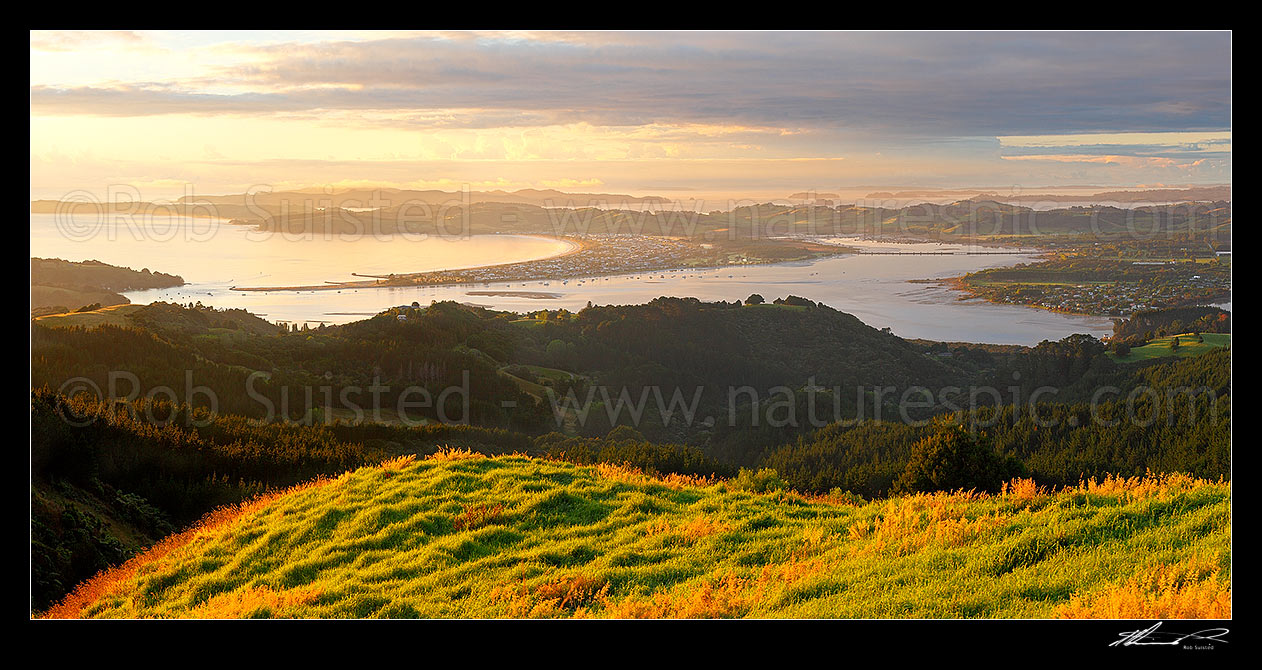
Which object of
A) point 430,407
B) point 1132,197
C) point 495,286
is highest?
point 1132,197

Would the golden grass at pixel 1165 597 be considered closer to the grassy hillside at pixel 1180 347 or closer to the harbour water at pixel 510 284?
the grassy hillside at pixel 1180 347

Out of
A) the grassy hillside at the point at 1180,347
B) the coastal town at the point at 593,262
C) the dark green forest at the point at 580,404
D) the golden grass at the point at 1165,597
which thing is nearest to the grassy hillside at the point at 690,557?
the golden grass at the point at 1165,597

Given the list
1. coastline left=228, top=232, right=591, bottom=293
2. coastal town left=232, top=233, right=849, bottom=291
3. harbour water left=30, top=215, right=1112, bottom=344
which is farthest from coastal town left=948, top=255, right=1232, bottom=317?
coastline left=228, top=232, right=591, bottom=293

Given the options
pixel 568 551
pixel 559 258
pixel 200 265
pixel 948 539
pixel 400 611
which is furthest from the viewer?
pixel 559 258

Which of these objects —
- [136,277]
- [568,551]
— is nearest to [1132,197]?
[568,551]

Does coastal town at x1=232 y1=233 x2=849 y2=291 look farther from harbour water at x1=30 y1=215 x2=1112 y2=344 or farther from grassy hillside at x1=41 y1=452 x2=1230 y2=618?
grassy hillside at x1=41 y1=452 x2=1230 y2=618

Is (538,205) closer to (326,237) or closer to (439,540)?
(326,237)
